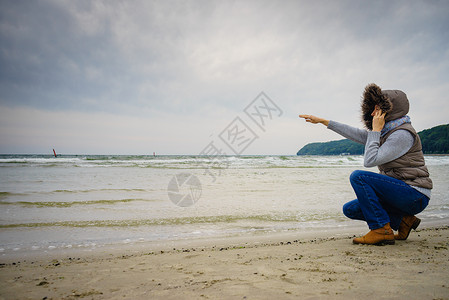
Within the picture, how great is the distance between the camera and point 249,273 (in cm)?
199

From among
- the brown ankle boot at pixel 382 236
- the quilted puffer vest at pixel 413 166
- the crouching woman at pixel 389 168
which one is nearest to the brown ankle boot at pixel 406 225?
the crouching woman at pixel 389 168

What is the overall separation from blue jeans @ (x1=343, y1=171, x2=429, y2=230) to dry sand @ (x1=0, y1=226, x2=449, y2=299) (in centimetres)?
33

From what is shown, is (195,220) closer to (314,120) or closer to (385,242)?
(314,120)

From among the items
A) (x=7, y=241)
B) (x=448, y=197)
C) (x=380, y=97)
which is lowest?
(x=448, y=197)

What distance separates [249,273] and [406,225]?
2.22 metres

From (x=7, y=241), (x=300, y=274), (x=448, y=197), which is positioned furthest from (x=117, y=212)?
(x=448, y=197)

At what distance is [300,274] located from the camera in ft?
6.29

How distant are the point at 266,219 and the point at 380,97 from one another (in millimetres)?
3008

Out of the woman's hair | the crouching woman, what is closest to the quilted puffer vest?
the crouching woman

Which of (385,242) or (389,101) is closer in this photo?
(389,101)

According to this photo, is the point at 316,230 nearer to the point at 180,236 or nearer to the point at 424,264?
the point at 424,264

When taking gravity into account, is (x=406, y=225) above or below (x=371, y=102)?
below

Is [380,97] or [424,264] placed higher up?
[380,97]

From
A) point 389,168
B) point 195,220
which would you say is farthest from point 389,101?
point 195,220
